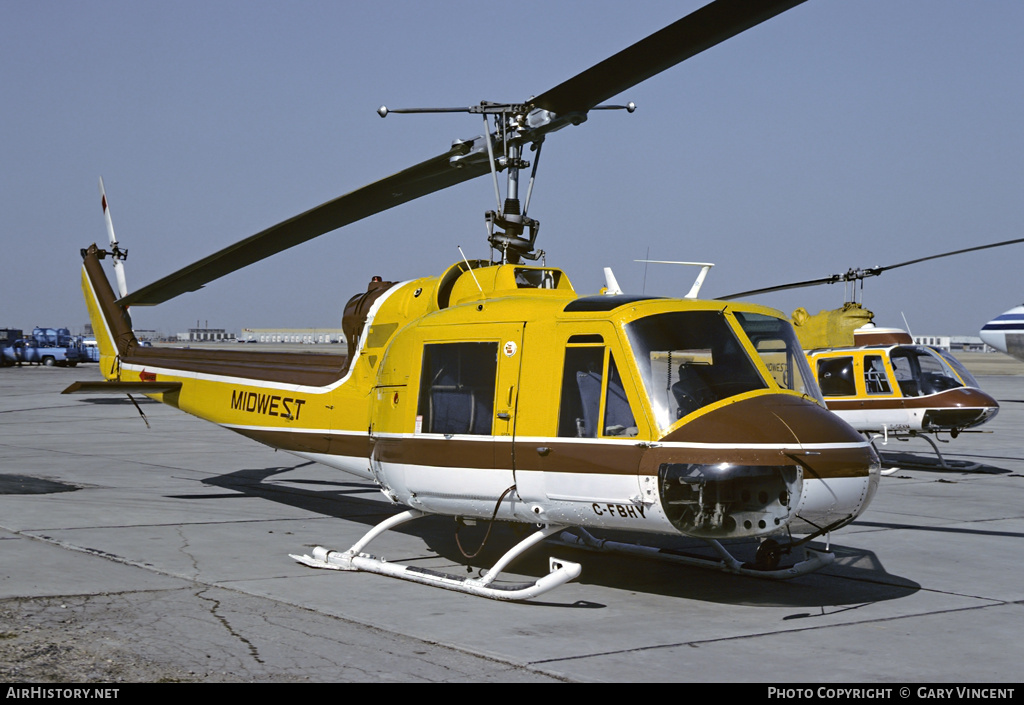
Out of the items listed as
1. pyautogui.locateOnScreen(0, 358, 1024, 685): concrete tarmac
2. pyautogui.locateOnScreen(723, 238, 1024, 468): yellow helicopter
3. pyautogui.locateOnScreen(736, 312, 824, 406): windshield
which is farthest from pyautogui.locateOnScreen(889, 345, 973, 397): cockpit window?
pyautogui.locateOnScreen(736, 312, 824, 406): windshield

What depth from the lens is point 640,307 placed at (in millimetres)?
7199

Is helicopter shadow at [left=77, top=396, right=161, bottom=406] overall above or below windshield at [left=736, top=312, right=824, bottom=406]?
below

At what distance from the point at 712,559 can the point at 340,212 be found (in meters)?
4.38

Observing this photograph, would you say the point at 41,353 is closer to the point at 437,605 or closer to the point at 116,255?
the point at 116,255

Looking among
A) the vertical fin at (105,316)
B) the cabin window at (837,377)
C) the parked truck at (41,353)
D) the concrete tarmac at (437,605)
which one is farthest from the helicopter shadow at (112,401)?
the parked truck at (41,353)

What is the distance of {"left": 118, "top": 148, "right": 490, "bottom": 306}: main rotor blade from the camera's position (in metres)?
8.45

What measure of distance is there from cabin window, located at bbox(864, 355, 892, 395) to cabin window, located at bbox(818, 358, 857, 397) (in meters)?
0.23

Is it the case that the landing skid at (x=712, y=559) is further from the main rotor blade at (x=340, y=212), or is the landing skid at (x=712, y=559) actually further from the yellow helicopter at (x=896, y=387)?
the yellow helicopter at (x=896, y=387)

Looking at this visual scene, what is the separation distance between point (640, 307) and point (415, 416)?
218cm

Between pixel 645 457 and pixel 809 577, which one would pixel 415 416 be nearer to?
pixel 645 457

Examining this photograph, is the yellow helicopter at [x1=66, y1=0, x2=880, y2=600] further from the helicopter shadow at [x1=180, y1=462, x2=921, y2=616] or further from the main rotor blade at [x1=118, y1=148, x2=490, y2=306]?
the helicopter shadow at [x1=180, y1=462, x2=921, y2=616]

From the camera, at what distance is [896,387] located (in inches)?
658

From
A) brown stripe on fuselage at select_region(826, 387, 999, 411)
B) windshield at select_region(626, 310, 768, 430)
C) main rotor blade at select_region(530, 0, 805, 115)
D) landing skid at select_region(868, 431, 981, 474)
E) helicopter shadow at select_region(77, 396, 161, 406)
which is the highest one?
main rotor blade at select_region(530, 0, 805, 115)

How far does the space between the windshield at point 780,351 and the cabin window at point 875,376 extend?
32.8 feet
